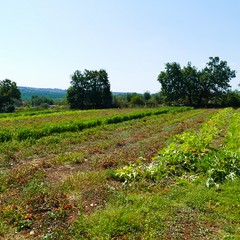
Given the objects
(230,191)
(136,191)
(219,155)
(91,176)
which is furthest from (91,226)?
(219,155)

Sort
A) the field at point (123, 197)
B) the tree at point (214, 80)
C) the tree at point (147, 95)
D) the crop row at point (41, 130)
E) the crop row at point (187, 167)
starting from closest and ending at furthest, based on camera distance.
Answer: the field at point (123, 197) < the crop row at point (187, 167) < the crop row at point (41, 130) < the tree at point (214, 80) < the tree at point (147, 95)

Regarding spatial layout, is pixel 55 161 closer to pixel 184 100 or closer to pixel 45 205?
pixel 45 205

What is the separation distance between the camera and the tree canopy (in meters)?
60.5

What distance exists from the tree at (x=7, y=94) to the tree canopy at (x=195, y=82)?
121ft

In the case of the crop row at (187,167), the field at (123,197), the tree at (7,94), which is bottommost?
the field at (123,197)

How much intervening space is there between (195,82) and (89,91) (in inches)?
1006

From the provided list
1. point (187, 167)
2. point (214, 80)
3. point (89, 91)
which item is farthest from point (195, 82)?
point (187, 167)

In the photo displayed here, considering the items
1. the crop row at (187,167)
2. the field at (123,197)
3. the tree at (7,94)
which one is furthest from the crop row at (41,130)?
the tree at (7,94)

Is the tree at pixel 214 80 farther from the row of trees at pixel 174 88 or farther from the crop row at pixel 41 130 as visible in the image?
the crop row at pixel 41 130

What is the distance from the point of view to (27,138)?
13609mm

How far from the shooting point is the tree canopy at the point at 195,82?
60.5 m

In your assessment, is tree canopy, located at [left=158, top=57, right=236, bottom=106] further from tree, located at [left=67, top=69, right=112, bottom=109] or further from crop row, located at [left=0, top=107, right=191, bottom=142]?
crop row, located at [left=0, top=107, right=191, bottom=142]

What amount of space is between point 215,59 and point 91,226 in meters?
65.4

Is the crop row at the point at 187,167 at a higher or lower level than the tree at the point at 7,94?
lower
